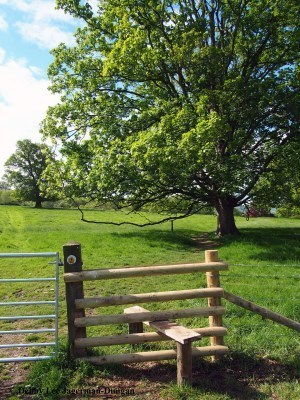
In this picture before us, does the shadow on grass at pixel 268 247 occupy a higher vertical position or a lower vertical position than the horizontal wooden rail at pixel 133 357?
higher

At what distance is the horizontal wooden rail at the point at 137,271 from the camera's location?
19.3ft

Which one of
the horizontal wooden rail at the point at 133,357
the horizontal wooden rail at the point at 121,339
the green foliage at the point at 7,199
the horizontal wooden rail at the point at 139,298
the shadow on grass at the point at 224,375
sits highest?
the green foliage at the point at 7,199

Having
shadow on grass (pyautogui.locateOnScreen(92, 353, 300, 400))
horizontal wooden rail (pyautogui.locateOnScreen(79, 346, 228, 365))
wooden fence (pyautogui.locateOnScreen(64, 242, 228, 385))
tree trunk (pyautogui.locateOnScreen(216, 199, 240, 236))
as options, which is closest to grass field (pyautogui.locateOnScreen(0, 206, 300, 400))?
shadow on grass (pyautogui.locateOnScreen(92, 353, 300, 400))

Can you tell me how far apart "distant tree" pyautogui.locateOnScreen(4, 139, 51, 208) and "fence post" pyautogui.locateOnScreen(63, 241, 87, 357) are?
198 feet

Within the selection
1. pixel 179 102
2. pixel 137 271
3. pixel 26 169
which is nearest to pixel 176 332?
pixel 137 271

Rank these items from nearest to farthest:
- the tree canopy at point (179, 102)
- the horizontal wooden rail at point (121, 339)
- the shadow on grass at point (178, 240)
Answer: the horizontal wooden rail at point (121, 339) → the tree canopy at point (179, 102) → the shadow on grass at point (178, 240)

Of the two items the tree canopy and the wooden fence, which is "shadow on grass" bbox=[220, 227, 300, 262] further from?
the wooden fence

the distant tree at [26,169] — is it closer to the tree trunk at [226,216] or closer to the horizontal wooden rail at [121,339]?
the tree trunk at [226,216]

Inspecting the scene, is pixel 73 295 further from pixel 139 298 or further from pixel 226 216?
pixel 226 216

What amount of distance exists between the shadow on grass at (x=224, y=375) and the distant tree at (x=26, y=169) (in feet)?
200

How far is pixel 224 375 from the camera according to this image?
5.61 metres

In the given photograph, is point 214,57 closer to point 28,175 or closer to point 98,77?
point 98,77

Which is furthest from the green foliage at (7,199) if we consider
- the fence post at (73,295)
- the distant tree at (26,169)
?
the fence post at (73,295)

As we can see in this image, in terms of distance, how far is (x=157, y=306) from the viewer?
29.3 feet
